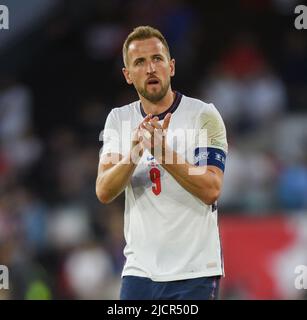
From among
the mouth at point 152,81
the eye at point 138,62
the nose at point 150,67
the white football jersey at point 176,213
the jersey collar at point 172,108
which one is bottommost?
the white football jersey at point 176,213

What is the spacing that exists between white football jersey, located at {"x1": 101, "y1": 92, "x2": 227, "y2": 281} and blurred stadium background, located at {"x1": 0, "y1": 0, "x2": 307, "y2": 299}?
11.8 feet

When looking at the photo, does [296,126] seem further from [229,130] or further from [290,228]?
[290,228]

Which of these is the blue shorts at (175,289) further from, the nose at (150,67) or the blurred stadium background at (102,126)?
the blurred stadium background at (102,126)

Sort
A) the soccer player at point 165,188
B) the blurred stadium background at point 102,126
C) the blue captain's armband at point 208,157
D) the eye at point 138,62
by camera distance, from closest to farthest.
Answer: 1. the soccer player at point 165,188
2. the blue captain's armband at point 208,157
3. the eye at point 138,62
4. the blurred stadium background at point 102,126

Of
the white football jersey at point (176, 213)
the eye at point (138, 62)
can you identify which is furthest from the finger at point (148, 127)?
the eye at point (138, 62)

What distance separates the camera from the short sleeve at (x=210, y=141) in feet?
15.1

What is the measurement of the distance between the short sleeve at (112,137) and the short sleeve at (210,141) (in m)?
0.43

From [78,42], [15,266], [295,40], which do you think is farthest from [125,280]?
[78,42]

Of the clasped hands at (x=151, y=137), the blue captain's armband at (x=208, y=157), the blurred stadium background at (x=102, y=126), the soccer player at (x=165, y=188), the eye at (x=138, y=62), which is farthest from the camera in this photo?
the blurred stadium background at (x=102, y=126)

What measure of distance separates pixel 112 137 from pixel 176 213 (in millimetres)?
570

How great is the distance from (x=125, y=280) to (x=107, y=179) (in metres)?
0.54

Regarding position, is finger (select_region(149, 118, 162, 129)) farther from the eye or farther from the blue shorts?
the blue shorts

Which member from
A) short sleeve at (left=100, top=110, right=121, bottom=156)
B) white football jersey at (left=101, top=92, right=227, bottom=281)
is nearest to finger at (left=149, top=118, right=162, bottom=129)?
white football jersey at (left=101, top=92, right=227, bottom=281)
